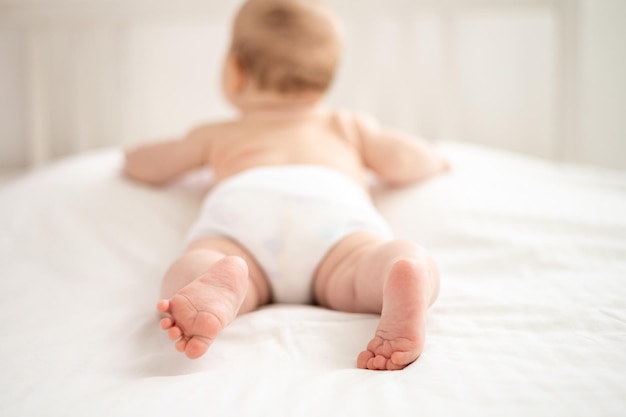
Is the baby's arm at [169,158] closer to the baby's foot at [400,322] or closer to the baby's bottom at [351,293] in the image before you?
the baby's bottom at [351,293]

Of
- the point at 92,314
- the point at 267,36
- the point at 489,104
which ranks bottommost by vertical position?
the point at 92,314

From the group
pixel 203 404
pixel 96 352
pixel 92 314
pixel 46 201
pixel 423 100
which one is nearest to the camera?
pixel 203 404

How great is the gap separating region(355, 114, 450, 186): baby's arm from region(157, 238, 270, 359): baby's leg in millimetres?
467

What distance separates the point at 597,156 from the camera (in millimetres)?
1828

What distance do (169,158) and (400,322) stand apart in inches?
28.9

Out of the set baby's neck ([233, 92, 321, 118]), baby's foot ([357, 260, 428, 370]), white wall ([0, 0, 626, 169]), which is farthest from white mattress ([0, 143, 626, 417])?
white wall ([0, 0, 626, 169])

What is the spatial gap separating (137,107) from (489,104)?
1.06 m

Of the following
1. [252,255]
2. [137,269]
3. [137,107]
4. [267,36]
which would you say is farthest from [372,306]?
[137,107]

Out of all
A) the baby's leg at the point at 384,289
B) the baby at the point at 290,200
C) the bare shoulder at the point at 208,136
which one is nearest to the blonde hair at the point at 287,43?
the baby at the point at 290,200

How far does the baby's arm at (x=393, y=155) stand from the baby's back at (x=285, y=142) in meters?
0.02

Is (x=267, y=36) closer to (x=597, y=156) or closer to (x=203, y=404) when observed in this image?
(x=203, y=404)

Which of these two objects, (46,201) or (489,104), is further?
(489,104)

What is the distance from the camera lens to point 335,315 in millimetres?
766

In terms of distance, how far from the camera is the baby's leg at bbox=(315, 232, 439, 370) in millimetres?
609
